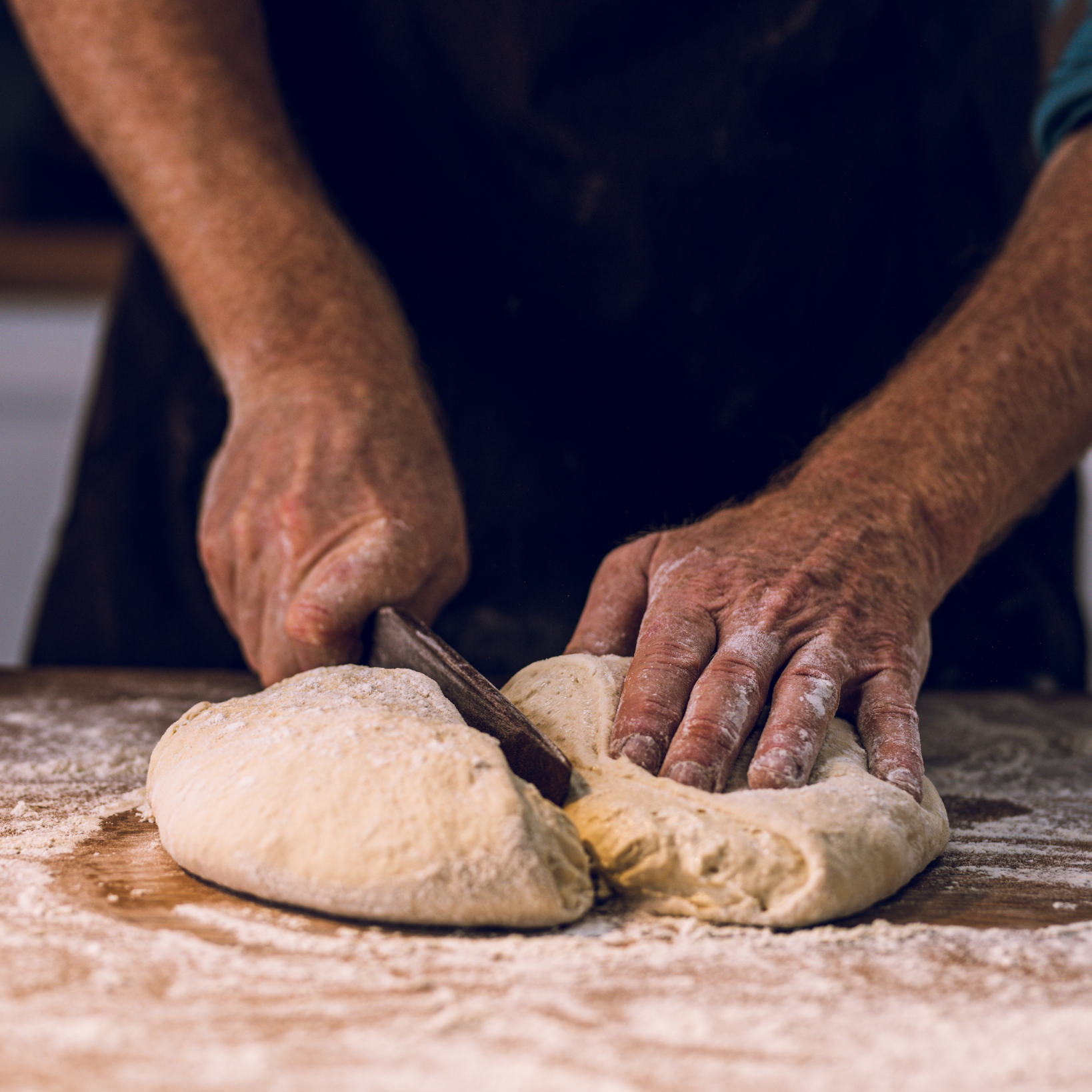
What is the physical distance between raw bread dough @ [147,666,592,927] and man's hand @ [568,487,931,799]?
0.17 metres

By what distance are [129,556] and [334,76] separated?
1.00 meters

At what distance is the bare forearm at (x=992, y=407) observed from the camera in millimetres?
1298

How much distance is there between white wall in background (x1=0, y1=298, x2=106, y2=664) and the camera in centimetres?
500

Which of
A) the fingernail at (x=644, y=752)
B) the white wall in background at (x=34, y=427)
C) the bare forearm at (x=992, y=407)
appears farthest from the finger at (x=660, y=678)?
the white wall in background at (x=34, y=427)

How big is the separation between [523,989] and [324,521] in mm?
744

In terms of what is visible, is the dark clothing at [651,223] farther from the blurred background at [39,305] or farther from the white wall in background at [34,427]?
the white wall in background at [34,427]

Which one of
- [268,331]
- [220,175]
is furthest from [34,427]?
[268,331]

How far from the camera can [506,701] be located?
1023mm

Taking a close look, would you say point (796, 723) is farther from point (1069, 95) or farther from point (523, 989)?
point (1069, 95)

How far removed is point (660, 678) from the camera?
41.3 inches

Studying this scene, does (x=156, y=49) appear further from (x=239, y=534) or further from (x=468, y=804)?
(x=468, y=804)

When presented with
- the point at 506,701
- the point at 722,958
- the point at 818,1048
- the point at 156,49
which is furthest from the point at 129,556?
the point at 818,1048

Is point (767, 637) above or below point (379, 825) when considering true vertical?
above

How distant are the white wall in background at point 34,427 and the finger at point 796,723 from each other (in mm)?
4656
